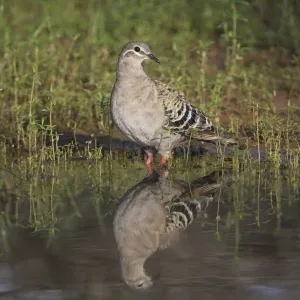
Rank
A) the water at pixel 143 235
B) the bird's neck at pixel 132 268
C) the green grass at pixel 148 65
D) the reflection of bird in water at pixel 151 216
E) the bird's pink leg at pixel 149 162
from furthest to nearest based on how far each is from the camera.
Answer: the green grass at pixel 148 65 → the bird's pink leg at pixel 149 162 → the reflection of bird in water at pixel 151 216 → the bird's neck at pixel 132 268 → the water at pixel 143 235

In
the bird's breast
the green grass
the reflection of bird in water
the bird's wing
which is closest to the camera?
the reflection of bird in water

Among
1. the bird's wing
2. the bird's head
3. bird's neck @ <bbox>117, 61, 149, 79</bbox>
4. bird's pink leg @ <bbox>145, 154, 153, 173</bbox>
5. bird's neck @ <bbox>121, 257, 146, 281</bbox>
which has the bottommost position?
bird's neck @ <bbox>121, 257, 146, 281</bbox>

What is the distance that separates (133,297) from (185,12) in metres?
9.89

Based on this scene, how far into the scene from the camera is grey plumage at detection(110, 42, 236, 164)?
8219 mm

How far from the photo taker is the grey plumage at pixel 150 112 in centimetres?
822

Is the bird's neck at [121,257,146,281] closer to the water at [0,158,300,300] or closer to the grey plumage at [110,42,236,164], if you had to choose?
the water at [0,158,300,300]

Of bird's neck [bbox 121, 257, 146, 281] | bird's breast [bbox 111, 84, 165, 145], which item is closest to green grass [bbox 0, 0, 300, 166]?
bird's breast [bbox 111, 84, 165, 145]

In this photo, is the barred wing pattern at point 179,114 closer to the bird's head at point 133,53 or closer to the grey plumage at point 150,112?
the grey plumage at point 150,112

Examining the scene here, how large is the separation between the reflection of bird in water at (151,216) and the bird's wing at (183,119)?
0.61 meters

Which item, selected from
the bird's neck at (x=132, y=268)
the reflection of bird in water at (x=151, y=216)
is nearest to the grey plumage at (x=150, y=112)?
the reflection of bird in water at (x=151, y=216)

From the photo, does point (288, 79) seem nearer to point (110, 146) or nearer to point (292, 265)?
point (110, 146)

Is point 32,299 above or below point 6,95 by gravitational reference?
below

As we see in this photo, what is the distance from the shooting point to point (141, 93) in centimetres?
829

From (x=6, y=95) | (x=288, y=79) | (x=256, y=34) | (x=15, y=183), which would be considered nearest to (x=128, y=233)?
(x=15, y=183)
